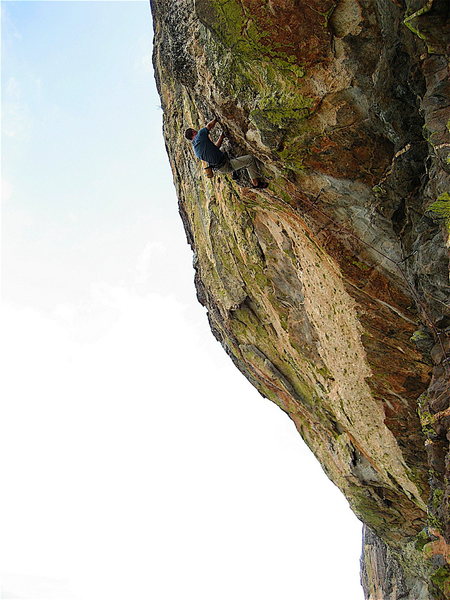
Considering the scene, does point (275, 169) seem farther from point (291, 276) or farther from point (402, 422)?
point (402, 422)

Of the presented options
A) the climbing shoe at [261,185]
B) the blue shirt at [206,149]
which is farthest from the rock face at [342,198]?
the blue shirt at [206,149]

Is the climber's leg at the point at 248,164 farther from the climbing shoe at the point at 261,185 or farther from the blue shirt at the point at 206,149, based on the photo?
the blue shirt at the point at 206,149

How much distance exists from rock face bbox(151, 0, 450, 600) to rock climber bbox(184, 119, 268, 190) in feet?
1.00

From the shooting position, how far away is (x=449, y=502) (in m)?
9.55

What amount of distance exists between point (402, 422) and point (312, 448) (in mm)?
6451

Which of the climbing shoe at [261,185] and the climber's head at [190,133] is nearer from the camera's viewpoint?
the climbing shoe at [261,185]

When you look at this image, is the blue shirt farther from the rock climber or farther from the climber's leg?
the climber's leg

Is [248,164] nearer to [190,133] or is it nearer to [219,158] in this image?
[219,158]

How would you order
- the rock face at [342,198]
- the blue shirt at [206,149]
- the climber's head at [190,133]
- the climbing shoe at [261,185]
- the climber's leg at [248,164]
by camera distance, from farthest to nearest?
1. the climber's head at [190,133]
2. the climbing shoe at [261,185]
3. the climber's leg at [248,164]
4. the blue shirt at [206,149]
5. the rock face at [342,198]

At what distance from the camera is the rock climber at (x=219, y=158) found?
11227 millimetres

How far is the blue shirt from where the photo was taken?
11.2 m

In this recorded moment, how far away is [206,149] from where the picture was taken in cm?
1124

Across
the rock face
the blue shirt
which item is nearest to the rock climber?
the blue shirt

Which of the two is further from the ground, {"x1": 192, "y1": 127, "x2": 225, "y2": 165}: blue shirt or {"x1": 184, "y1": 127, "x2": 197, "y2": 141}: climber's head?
{"x1": 184, "y1": 127, "x2": 197, "y2": 141}: climber's head
